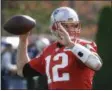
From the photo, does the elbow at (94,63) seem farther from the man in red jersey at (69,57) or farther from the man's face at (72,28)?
the man's face at (72,28)

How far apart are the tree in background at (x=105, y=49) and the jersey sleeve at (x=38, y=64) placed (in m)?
5.97

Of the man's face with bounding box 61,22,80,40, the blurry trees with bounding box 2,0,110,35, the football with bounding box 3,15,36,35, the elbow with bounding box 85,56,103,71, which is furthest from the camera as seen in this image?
the blurry trees with bounding box 2,0,110,35

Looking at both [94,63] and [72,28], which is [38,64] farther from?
[94,63]

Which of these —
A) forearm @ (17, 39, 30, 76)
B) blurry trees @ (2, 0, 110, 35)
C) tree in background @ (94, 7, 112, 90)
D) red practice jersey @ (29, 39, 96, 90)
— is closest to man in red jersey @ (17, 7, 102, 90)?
red practice jersey @ (29, 39, 96, 90)

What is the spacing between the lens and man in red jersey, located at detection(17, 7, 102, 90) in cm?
596

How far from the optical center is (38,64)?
663cm

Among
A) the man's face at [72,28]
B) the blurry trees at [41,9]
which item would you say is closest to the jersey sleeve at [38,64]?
the man's face at [72,28]

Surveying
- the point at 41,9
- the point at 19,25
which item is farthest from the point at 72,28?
the point at 41,9

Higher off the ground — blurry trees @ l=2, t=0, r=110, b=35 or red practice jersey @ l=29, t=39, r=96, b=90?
red practice jersey @ l=29, t=39, r=96, b=90

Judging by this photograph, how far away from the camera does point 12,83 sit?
41.2 feet

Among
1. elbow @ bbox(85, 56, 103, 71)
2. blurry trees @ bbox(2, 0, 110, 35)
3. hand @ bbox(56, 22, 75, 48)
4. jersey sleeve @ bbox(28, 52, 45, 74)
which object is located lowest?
blurry trees @ bbox(2, 0, 110, 35)

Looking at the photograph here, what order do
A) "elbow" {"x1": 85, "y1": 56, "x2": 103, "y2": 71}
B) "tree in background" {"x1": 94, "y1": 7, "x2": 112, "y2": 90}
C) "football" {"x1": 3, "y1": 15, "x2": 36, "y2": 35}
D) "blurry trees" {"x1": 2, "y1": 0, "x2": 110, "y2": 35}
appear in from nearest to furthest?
"elbow" {"x1": 85, "y1": 56, "x2": 103, "y2": 71} → "football" {"x1": 3, "y1": 15, "x2": 36, "y2": 35} → "tree in background" {"x1": 94, "y1": 7, "x2": 112, "y2": 90} → "blurry trees" {"x1": 2, "y1": 0, "x2": 110, "y2": 35}

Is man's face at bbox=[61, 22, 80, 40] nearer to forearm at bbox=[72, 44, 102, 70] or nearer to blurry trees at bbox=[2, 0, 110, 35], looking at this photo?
forearm at bbox=[72, 44, 102, 70]

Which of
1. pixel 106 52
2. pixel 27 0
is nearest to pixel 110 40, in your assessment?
pixel 106 52
